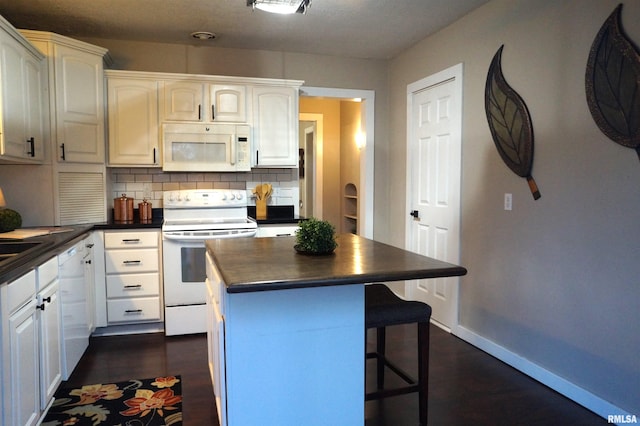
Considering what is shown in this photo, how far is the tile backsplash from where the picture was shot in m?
3.96

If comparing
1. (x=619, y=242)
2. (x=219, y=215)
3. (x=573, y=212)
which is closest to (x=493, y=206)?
(x=573, y=212)

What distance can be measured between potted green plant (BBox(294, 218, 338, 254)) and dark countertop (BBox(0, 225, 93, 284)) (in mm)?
1181

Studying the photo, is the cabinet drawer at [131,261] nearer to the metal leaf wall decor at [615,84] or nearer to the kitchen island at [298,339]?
the kitchen island at [298,339]

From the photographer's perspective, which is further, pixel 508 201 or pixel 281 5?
pixel 508 201

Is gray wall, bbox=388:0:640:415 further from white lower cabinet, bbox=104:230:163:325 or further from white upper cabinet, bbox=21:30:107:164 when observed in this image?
white upper cabinet, bbox=21:30:107:164

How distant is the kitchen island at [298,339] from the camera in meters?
1.66

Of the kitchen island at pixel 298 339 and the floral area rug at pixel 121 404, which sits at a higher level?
the kitchen island at pixel 298 339

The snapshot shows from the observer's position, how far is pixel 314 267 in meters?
1.72

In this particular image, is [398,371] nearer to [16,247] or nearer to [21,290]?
[21,290]

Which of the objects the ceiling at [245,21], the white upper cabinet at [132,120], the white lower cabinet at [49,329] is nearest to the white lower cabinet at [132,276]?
the white upper cabinet at [132,120]

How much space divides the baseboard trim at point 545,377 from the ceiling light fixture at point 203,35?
126 inches

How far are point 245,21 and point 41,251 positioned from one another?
2.29m

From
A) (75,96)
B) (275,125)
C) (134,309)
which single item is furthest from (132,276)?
(275,125)

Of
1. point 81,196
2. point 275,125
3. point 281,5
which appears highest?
point 281,5
